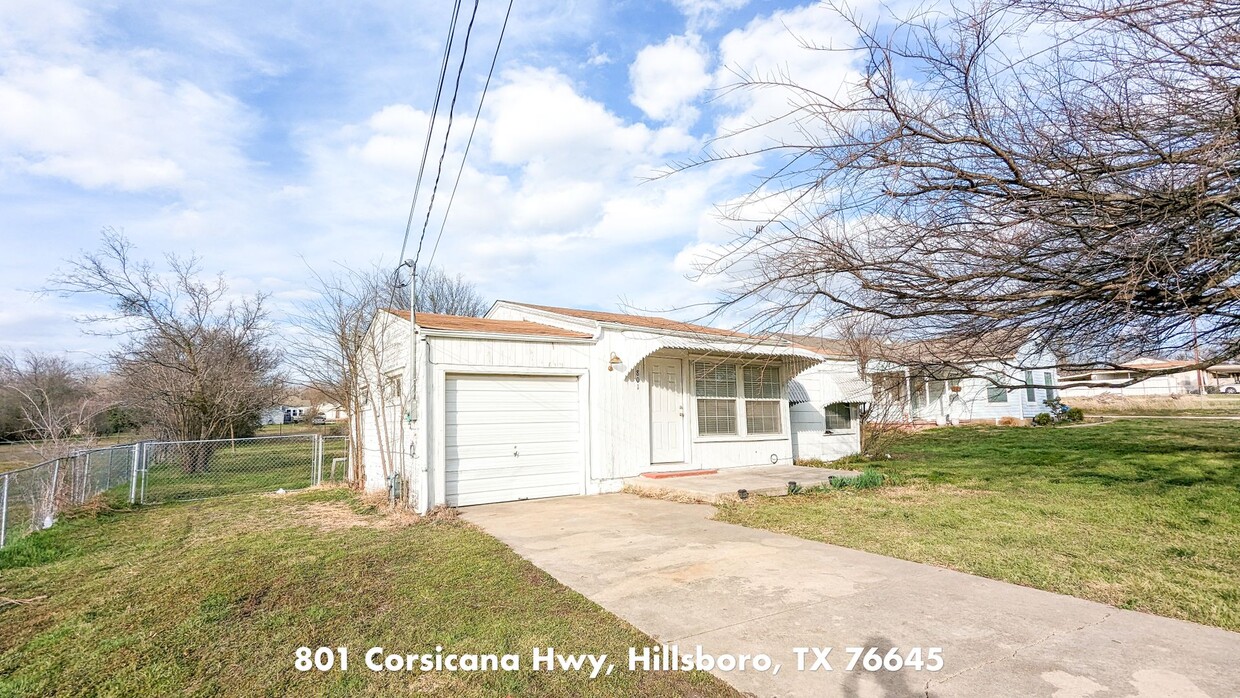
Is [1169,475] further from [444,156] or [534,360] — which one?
[444,156]

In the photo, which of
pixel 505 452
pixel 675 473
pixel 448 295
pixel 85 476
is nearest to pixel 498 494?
pixel 505 452

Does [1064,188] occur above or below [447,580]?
above

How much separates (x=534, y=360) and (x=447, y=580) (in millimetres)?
4664

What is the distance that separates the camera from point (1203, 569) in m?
4.41

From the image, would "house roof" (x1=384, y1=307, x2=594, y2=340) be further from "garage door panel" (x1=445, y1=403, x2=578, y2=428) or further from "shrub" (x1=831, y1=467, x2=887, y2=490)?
"shrub" (x1=831, y1=467, x2=887, y2=490)

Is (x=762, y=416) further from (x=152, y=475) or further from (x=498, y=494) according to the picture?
(x=152, y=475)

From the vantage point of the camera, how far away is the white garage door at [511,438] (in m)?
8.36

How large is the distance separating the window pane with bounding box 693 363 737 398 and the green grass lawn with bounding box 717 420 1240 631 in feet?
8.86

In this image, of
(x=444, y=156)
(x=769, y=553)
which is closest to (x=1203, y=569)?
(x=769, y=553)

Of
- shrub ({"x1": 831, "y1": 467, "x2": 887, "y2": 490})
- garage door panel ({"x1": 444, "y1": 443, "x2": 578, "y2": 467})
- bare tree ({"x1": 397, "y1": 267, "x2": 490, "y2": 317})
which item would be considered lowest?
shrub ({"x1": 831, "y1": 467, "x2": 887, "y2": 490})

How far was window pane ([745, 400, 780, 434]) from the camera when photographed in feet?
36.9

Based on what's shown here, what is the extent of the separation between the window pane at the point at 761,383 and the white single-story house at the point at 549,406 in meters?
0.04

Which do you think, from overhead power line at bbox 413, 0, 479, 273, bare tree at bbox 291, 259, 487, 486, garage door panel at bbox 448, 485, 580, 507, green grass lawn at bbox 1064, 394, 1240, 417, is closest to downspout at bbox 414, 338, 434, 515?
garage door panel at bbox 448, 485, 580, 507

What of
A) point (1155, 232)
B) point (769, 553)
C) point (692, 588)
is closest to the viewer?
point (1155, 232)
